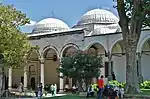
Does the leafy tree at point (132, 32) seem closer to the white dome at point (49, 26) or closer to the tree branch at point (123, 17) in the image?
the tree branch at point (123, 17)

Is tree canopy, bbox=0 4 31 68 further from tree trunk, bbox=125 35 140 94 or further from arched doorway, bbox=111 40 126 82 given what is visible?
arched doorway, bbox=111 40 126 82

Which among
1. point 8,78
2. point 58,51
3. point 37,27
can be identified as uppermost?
point 37,27

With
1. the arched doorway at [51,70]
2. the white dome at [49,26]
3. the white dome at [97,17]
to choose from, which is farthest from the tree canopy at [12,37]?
the white dome at [49,26]

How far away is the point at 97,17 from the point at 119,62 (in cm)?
721

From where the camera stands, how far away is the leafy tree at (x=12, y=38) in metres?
23.1

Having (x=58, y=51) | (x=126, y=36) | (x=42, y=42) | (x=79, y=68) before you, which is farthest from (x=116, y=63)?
(x=126, y=36)

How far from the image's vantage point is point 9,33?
75.7 ft

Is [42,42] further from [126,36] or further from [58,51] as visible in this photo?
[126,36]

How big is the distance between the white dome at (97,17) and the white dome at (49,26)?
12.3ft

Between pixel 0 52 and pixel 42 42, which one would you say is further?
pixel 42 42

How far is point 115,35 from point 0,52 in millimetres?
11768

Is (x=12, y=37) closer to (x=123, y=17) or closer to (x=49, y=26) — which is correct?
(x=123, y=17)

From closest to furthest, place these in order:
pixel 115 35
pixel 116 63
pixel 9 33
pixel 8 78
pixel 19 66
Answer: pixel 9 33, pixel 19 66, pixel 115 35, pixel 116 63, pixel 8 78

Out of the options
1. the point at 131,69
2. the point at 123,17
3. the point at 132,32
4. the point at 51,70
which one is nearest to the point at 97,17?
the point at 51,70
